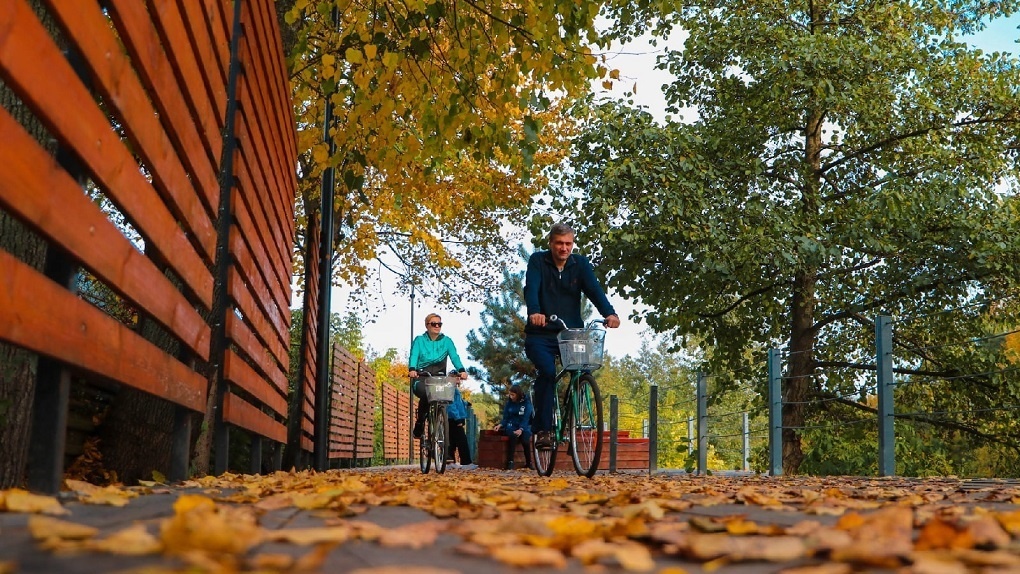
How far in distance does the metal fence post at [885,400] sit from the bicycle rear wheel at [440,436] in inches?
161

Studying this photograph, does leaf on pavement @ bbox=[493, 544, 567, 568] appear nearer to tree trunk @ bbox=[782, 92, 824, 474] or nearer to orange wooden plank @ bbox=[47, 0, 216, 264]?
orange wooden plank @ bbox=[47, 0, 216, 264]

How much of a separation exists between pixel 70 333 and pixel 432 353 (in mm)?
7640

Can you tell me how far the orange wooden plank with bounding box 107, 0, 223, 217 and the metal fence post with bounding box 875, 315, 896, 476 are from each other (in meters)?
6.02

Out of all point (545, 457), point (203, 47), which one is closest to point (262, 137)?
point (203, 47)

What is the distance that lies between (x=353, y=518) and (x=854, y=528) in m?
1.23

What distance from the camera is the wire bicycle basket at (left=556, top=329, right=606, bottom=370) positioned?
745cm

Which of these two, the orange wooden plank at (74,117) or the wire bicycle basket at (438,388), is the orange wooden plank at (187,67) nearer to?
the orange wooden plank at (74,117)

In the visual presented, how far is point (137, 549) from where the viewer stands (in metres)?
1.70

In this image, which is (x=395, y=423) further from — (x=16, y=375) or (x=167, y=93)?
(x=167, y=93)

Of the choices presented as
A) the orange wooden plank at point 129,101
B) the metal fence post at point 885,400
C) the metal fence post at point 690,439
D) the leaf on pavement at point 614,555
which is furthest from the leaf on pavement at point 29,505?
the metal fence post at point 690,439

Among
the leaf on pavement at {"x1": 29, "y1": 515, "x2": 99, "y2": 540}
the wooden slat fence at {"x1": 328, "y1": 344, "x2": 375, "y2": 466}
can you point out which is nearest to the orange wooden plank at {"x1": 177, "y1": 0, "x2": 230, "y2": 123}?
the leaf on pavement at {"x1": 29, "y1": 515, "x2": 99, "y2": 540}

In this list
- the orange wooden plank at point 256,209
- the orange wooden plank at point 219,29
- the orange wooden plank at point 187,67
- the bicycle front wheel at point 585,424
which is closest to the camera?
the orange wooden plank at point 187,67

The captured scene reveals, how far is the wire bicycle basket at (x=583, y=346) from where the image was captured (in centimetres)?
745

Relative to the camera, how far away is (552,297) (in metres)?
7.88
